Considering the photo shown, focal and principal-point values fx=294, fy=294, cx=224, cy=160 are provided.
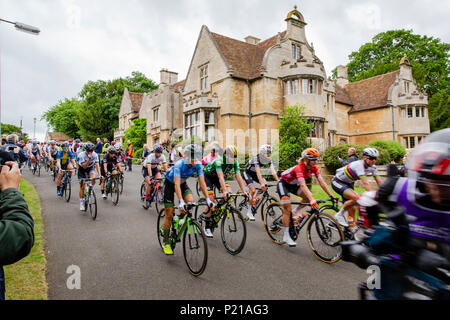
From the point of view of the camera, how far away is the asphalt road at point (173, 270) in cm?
432

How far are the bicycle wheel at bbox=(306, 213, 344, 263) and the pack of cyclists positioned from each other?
0.33 metres

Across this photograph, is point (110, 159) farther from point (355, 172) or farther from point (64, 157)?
point (355, 172)


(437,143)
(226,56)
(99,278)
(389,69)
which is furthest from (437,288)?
(389,69)

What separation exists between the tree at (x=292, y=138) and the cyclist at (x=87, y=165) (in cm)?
1342

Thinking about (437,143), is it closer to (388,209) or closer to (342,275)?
(388,209)

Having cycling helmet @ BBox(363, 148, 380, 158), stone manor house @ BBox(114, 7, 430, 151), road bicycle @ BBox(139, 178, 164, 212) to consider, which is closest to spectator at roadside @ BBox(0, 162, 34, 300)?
cycling helmet @ BBox(363, 148, 380, 158)

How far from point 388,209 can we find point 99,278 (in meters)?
4.40

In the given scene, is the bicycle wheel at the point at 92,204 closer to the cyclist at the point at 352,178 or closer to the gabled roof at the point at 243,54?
the cyclist at the point at 352,178

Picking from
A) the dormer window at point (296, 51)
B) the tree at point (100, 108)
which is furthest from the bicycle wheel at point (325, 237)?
the tree at point (100, 108)

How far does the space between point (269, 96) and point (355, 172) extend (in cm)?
2176

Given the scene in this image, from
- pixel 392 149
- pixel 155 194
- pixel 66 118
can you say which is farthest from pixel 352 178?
pixel 66 118

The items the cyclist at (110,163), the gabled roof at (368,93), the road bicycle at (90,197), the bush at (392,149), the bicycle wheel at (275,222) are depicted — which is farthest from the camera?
the gabled roof at (368,93)

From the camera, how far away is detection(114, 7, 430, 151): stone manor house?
27484 mm

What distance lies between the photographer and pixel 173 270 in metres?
5.21
